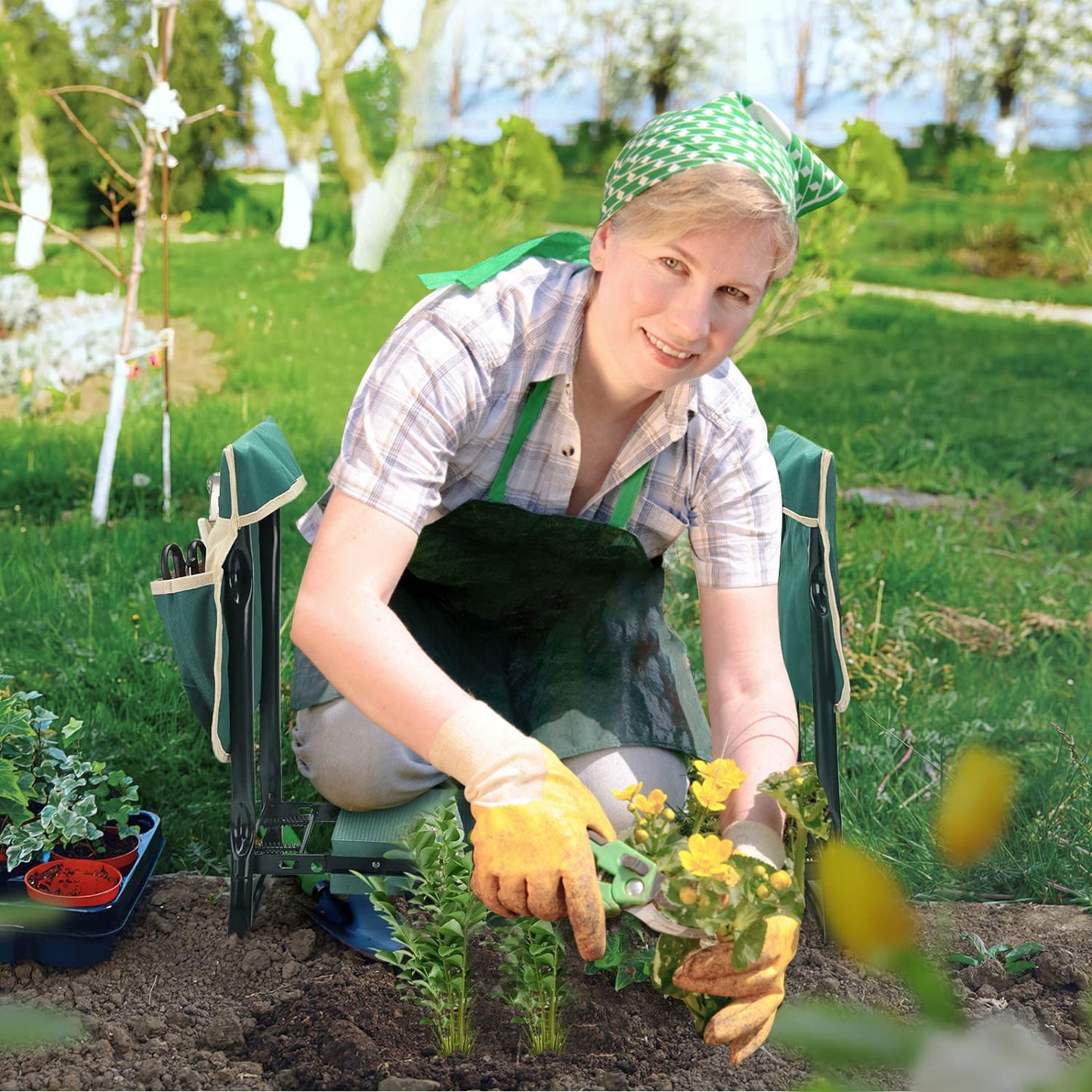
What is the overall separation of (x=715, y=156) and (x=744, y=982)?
1009mm

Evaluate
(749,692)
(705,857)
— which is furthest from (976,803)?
(749,692)

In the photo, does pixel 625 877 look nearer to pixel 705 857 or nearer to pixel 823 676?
pixel 705 857

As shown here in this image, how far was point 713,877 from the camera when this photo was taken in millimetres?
1348

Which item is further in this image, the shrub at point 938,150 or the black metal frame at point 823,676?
the shrub at point 938,150

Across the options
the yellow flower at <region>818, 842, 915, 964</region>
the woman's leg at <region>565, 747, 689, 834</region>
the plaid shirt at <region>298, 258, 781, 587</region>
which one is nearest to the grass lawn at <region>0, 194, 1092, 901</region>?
the woman's leg at <region>565, 747, 689, 834</region>

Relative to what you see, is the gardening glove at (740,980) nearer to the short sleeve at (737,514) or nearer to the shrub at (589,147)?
the short sleeve at (737,514)

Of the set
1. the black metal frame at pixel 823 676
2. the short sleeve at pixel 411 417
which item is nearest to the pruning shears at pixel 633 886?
the short sleeve at pixel 411 417

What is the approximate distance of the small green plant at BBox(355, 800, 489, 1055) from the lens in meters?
1.59

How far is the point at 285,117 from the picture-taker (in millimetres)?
8750

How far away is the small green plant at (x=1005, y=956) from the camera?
1.89m

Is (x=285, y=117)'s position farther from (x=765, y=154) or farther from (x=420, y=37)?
(x=765, y=154)

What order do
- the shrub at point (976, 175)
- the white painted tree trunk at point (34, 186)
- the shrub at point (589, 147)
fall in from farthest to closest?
the shrub at point (589, 147), the shrub at point (976, 175), the white painted tree trunk at point (34, 186)

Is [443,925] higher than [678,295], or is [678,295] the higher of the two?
[678,295]

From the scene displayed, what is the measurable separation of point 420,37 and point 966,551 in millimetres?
7652
